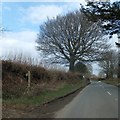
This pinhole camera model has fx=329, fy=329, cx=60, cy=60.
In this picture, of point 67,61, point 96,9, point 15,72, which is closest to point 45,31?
point 67,61

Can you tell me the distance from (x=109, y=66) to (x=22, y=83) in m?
100

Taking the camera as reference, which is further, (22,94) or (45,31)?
(45,31)

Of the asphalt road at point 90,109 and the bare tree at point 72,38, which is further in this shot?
the bare tree at point 72,38

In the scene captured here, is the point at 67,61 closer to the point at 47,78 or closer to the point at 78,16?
the point at 78,16

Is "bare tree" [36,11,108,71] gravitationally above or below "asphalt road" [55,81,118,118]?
above

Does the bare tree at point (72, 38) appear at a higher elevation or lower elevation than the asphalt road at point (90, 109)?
higher

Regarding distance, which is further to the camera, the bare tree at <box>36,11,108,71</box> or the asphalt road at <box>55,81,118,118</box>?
the bare tree at <box>36,11,108,71</box>

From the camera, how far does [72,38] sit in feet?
226

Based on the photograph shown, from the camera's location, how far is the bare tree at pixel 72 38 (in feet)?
222

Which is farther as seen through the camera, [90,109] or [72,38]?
[72,38]

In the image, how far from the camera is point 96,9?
35.6m

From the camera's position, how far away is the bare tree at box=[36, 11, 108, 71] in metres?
67.6

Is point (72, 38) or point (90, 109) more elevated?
point (72, 38)

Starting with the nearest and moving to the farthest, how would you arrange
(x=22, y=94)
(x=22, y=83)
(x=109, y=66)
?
(x=22, y=94) < (x=22, y=83) < (x=109, y=66)
